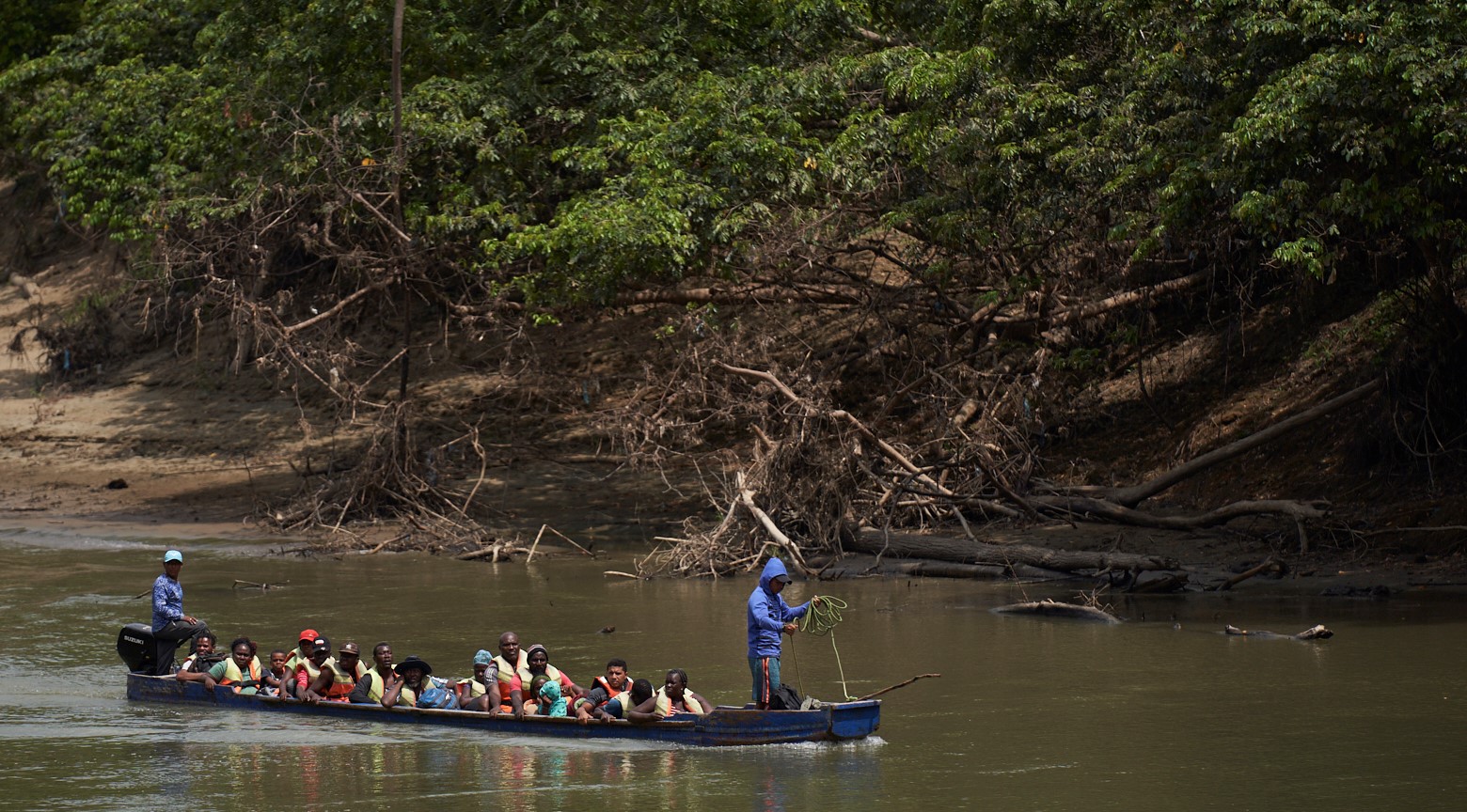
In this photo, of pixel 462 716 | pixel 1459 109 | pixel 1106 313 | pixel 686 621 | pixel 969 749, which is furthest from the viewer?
pixel 1106 313

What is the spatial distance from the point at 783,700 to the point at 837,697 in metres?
1.57

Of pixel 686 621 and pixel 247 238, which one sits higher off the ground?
pixel 247 238

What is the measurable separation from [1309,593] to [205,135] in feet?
51.2

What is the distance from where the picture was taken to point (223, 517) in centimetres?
2400

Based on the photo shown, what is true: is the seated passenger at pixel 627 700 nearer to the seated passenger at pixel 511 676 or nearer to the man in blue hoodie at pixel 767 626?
the seated passenger at pixel 511 676

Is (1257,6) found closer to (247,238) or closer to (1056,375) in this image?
(1056,375)

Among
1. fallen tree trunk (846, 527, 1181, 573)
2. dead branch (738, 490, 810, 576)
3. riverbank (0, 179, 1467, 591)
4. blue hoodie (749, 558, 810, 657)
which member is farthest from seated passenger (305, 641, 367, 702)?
fallen tree trunk (846, 527, 1181, 573)

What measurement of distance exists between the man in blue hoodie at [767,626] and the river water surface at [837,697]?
48cm

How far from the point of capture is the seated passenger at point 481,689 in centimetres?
1265

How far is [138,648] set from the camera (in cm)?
1441

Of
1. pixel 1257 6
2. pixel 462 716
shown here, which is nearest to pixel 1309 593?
pixel 1257 6

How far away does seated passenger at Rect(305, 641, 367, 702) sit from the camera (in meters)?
13.5

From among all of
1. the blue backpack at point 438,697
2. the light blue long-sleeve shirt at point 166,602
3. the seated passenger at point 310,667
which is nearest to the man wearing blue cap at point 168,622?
the light blue long-sleeve shirt at point 166,602

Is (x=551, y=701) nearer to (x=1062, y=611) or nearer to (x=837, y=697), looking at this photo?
(x=837, y=697)
